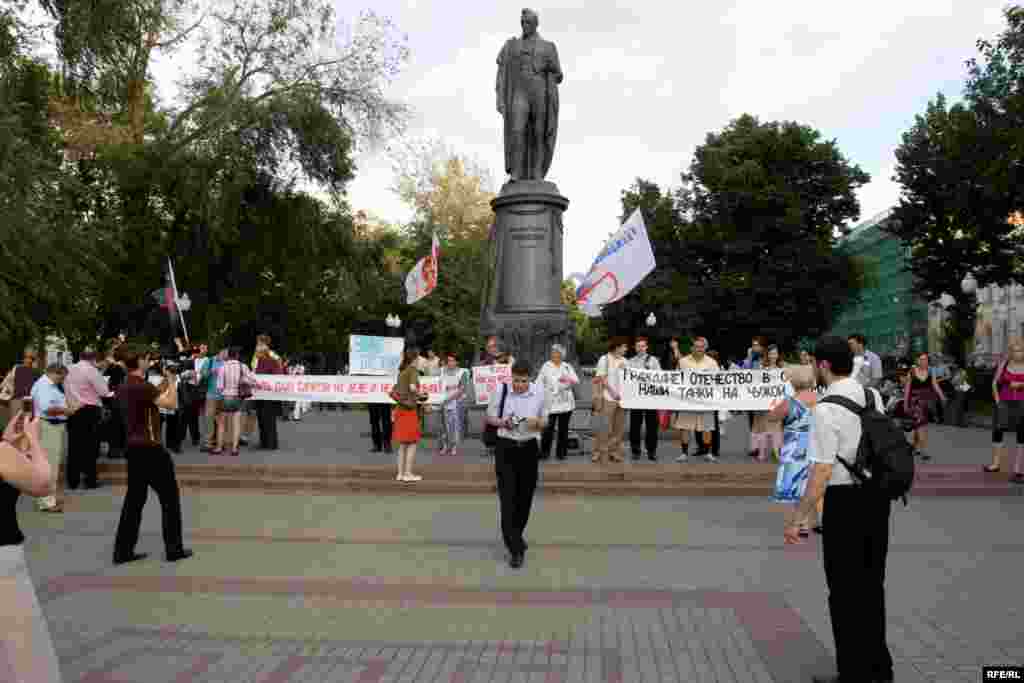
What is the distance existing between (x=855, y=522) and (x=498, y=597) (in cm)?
290

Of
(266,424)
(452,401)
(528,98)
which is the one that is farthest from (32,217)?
(528,98)

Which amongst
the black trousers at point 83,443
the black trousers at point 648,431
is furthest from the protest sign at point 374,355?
the black trousers at point 83,443

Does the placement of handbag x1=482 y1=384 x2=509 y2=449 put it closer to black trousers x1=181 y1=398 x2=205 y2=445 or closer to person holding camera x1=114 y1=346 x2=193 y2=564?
person holding camera x1=114 y1=346 x2=193 y2=564

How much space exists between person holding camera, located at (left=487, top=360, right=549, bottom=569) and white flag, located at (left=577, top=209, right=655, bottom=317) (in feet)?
26.3

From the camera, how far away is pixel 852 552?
15.5 feet

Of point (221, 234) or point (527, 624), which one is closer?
point (527, 624)

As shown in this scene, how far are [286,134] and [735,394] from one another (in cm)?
2121

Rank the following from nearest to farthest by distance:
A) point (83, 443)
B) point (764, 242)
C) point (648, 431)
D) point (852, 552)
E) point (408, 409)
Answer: point (852, 552) < point (408, 409) < point (83, 443) < point (648, 431) < point (764, 242)

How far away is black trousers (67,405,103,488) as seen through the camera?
1267 centimetres

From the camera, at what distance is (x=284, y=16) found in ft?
105

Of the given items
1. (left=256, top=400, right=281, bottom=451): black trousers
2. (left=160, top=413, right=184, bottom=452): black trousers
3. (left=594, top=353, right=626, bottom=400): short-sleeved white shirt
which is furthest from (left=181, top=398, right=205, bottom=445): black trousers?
(left=594, top=353, right=626, bottom=400): short-sleeved white shirt

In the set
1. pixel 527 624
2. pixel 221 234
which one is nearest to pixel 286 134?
pixel 221 234

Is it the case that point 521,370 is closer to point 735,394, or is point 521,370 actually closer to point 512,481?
point 512,481

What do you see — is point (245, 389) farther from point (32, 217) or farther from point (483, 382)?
point (32, 217)
